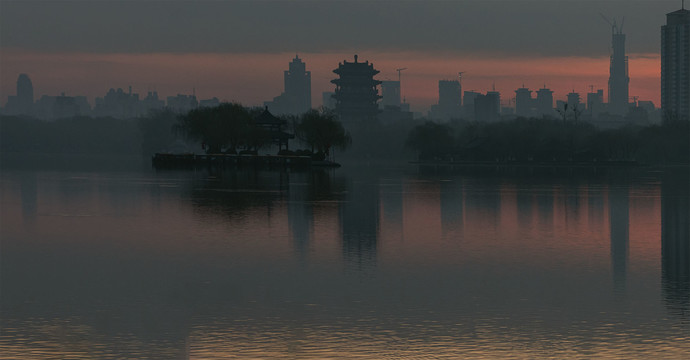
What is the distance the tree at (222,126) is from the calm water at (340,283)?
91.2 meters

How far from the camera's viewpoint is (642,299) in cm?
2064

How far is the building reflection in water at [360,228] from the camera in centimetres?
2742

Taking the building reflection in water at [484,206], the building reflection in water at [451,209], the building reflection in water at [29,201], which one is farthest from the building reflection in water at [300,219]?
the building reflection in water at [29,201]

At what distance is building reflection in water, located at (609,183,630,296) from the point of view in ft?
78.2

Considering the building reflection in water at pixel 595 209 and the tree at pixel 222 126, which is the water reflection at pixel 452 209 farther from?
the tree at pixel 222 126

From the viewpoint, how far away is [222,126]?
13862 centimetres

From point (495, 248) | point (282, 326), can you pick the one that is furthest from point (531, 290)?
point (495, 248)

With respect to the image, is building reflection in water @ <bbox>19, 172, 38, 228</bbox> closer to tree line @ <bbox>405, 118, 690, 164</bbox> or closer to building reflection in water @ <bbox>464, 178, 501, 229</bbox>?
building reflection in water @ <bbox>464, 178, 501, 229</bbox>

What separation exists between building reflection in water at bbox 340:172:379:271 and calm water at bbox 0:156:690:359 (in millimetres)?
114

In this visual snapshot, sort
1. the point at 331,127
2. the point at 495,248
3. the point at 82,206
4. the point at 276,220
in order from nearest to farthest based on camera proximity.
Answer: the point at 495,248, the point at 276,220, the point at 82,206, the point at 331,127

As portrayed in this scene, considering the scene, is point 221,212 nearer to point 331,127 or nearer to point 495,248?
point 495,248

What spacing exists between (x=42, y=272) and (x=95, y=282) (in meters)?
2.45

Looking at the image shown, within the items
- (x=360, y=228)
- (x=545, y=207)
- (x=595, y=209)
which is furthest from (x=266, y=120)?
(x=360, y=228)

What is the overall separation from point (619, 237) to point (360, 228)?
9.78 m
